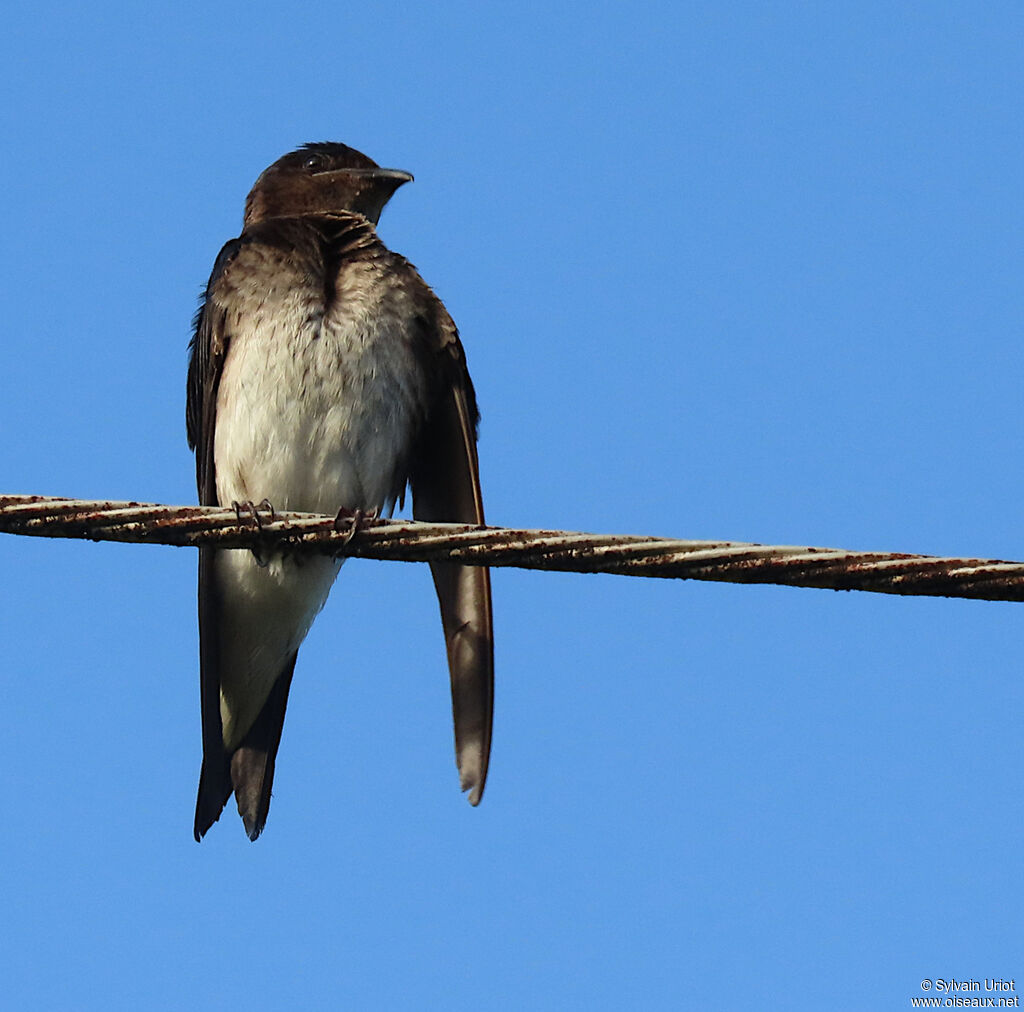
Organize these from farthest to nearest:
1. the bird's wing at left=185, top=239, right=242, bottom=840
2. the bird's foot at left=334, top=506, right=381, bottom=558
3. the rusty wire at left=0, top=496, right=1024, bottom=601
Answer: the bird's wing at left=185, top=239, right=242, bottom=840
the bird's foot at left=334, top=506, right=381, bottom=558
the rusty wire at left=0, top=496, right=1024, bottom=601

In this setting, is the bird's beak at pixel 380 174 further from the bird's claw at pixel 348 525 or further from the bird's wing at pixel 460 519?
the bird's claw at pixel 348 525

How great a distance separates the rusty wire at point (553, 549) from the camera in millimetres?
3594

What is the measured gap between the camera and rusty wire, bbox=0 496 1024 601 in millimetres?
3594

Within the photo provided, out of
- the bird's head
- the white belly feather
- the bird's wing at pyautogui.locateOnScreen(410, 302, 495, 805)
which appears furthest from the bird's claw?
the bird's head

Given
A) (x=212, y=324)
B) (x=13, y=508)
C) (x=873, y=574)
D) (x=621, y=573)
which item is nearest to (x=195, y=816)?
(x=212, y=324)

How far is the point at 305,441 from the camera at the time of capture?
6.03 meters

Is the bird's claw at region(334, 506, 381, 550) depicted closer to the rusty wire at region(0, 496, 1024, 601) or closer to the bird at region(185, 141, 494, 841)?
the rusty wire at region(0, 496, 1024, 601)

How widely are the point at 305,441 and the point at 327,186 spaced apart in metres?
1.83

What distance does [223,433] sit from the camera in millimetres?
6211

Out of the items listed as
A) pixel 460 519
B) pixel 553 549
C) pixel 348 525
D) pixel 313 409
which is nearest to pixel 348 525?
pixel 348 525

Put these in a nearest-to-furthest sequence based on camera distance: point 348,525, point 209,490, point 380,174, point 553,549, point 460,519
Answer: point 553,549
point 348,525
point 460,519
point 209,490
point 380,174

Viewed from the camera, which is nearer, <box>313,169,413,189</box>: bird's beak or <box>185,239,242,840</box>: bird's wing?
<box>185,239,242,840</box>: bird's wing

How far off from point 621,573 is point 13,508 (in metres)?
1.37

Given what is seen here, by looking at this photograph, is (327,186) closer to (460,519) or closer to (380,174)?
(380,174)
